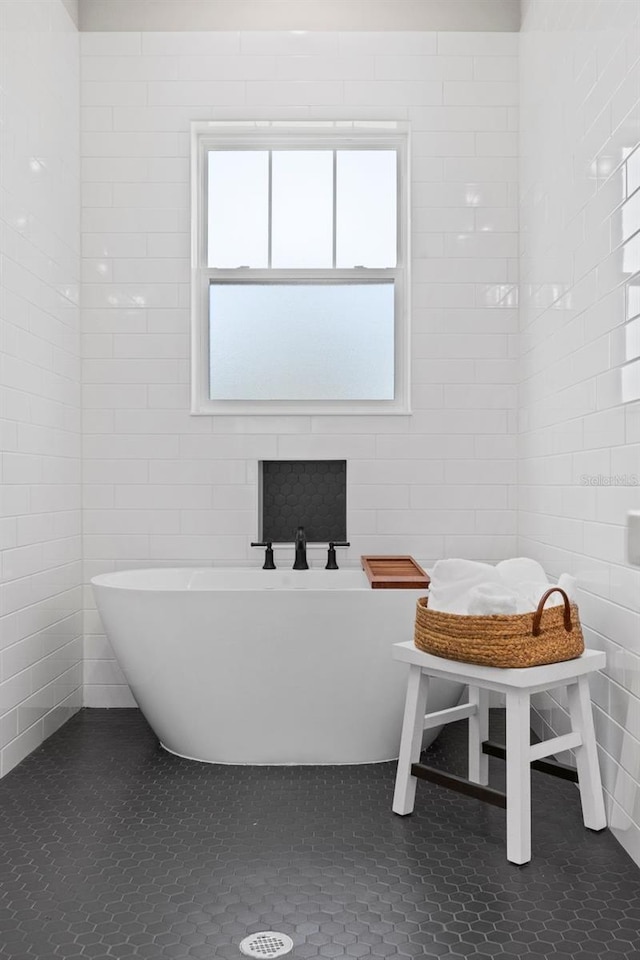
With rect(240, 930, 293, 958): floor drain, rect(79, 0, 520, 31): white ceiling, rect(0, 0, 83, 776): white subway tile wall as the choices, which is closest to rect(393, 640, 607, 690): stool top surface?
rect(240, 930, 293, 958): floor drain

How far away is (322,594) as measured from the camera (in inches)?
121

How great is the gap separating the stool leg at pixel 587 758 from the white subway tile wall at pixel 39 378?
2027 millimetres

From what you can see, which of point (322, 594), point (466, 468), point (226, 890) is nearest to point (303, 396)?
point (466, 468)

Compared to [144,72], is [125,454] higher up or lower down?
lower down

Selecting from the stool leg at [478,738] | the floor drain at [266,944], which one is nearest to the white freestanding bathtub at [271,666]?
the stool leg at [478,738]

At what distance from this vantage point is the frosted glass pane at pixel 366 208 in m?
4.09

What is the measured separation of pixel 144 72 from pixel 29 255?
1284mm

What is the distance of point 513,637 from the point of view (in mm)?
2395

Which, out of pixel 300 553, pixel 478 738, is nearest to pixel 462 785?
pixel 478 738

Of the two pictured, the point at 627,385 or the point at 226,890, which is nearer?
the point at 226,890

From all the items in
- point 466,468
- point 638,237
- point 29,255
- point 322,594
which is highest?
point 29,255

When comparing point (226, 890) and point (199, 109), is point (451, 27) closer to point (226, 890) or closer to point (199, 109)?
point (199, 109)

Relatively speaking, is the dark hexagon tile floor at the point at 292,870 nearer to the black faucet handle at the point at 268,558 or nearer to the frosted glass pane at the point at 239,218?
the black faucet handle at the point at 268,558

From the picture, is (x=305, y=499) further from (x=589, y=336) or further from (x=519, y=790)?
(x=519, y=790)
